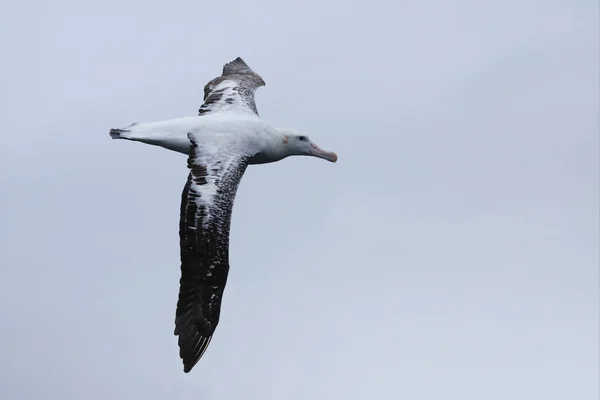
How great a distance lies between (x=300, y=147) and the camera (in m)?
23.5

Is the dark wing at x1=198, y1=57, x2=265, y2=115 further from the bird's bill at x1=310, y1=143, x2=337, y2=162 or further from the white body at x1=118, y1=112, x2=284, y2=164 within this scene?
the white body at x1=118, y1=112, x2=284, y2=164

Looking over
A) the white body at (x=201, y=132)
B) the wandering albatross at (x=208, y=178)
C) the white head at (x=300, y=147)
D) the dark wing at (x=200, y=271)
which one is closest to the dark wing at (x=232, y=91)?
the wandering albatross at (x=208, y=178)

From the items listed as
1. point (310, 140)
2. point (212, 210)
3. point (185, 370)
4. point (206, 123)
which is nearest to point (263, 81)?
point (310, 140)

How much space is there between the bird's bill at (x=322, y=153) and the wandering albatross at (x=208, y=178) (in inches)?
0.7

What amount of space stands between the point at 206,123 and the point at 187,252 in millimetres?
2657

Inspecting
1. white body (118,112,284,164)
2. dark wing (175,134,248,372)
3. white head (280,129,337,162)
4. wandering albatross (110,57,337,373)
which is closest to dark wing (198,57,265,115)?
wandering albatross (110,57,337,373)

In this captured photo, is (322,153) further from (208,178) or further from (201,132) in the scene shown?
(208,178)

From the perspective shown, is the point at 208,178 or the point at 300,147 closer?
the point at 208,178

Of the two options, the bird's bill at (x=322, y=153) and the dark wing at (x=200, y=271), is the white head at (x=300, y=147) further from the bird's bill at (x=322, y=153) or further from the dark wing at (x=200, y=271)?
the dark wing at (x=200, y=271)

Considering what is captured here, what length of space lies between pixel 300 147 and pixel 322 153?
2.19 ft

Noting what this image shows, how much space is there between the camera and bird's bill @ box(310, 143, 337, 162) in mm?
23875

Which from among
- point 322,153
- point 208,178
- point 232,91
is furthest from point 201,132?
point 232,91

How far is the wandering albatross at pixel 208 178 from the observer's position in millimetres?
20094

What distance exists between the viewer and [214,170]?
68.9ft
